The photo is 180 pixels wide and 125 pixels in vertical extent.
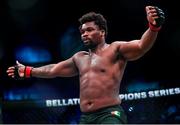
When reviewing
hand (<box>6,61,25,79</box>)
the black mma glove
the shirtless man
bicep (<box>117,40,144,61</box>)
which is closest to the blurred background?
hand (<box>6,61,25,79</box>)

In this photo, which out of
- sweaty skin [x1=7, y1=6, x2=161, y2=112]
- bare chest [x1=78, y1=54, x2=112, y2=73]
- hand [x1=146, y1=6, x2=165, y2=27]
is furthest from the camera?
bare chest [x1=78, y1=54, x2=112, y2=73]

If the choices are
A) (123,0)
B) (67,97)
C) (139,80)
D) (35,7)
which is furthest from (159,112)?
(35,7)

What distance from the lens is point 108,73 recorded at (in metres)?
2.77

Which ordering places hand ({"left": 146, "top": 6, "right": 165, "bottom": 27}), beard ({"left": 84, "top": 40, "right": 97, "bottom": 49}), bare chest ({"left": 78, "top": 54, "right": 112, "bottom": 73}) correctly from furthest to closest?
1. beard ({"left": 84, "top": 40, "right": 97, "bottom": 49})
2. bare chest ({"left": 78, "top": 54, "right": 112, "bottom": 73})
3. hand ({"left": 146, "top": 6, "right": 165, "bottom": 27})

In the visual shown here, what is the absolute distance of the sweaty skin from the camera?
269 cm

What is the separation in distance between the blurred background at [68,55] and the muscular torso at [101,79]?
264 centimetres

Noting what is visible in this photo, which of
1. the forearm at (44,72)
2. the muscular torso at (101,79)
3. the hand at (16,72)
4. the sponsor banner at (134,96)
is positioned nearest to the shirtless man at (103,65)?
the muscular torso at (101,79)

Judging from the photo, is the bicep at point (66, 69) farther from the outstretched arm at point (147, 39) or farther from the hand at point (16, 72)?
the outstretched arm at point (147, 39)

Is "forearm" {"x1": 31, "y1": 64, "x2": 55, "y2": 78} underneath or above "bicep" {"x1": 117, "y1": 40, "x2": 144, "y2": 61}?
underneath

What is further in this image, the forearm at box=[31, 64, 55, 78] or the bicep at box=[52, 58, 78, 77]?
the forearm at box=[31, 64, 55, 78]

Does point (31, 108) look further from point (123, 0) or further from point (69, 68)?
point (69, 68)

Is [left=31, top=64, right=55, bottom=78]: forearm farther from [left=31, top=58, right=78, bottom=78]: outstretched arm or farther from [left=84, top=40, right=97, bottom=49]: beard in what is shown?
[left=84, top=40, right=97, bottom=49]: beard

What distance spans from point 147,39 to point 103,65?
→ 1.26ft

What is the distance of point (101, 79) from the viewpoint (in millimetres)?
2766
